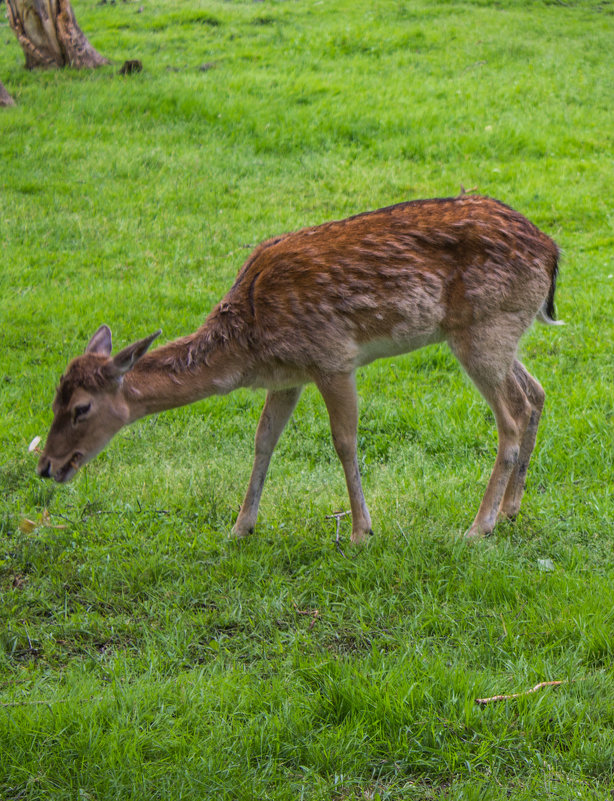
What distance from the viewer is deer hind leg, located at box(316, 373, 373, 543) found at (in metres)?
5.44

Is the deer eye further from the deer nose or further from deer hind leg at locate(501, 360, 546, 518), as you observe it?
deer hind leg at locate(501, 360, 546, 518)

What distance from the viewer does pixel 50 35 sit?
1639cm

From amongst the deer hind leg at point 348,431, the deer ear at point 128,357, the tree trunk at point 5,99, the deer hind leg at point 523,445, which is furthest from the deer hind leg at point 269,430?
the tree trunk at point 5,99

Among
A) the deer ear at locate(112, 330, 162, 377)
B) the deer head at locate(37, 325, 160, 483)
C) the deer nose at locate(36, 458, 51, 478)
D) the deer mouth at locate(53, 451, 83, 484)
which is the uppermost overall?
the deer ear at locate(112, 330, 162, 377)

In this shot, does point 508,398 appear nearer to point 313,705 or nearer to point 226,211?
point 313,705

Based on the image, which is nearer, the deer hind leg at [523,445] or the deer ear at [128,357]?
the deer ear at [128,357]

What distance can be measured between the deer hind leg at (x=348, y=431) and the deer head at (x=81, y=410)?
115 cm

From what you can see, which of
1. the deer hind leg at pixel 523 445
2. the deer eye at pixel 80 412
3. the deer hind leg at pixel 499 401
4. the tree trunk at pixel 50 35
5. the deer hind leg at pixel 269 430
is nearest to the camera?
the deer eye at pixel 80 412

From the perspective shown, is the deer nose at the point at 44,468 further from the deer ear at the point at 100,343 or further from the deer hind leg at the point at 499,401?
the deer hind leg at the point at 499,401

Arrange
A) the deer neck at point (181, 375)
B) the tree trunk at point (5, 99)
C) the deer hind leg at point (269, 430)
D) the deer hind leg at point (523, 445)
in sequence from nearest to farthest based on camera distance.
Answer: the deer neck at point (181, 375) < the deer hind leg at point (269, 430) < the deer hind leg at point (523, 445) < the tree trunk at point (5, 99)

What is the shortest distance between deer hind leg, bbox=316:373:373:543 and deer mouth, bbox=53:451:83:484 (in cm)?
141

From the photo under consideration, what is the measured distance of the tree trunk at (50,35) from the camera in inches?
637

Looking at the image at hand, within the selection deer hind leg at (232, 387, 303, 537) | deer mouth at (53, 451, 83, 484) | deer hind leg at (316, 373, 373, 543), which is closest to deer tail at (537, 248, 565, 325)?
deer hind leg at (316, 373, 373, 543)

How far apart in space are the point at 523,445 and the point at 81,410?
2788 mm
